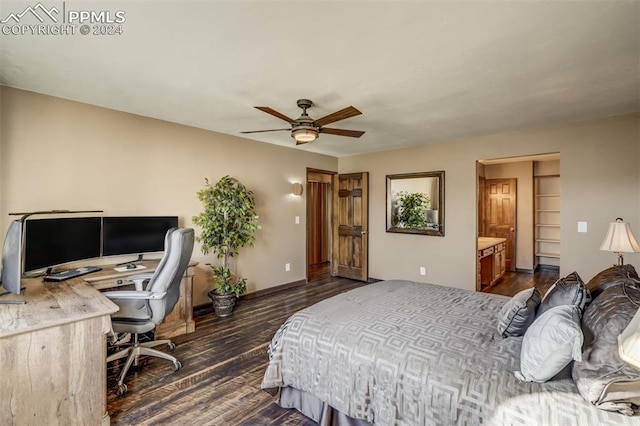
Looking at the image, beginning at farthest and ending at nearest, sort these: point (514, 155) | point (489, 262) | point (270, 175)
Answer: point (489, 262)
point (270, 175)
point (514, 155)

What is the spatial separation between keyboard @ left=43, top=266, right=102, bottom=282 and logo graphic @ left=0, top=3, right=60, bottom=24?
1.88m

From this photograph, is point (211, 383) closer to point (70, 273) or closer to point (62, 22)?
point (70, 273)

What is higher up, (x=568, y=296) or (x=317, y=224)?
(x=317, y=224)

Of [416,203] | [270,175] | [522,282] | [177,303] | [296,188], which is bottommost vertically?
[522,282]

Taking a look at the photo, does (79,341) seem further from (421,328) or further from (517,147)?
(517,147)

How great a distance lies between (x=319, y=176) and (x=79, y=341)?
5.54 m

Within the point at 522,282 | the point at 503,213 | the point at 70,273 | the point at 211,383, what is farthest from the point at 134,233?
the point at 503,213

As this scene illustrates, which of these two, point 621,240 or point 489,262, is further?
point 489,262

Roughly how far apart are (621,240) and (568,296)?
5.44ft

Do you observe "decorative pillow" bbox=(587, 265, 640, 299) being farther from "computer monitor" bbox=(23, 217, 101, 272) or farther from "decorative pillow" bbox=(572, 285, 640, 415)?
"computer monitor" bbox=(23, 217, 101, 272)

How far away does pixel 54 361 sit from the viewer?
1.72 m

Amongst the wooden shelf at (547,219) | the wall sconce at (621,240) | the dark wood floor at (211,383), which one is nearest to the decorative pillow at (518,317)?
Result: the dark wood floor at (211,383)

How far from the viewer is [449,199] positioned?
479 centimetres

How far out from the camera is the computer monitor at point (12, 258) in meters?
1.85
